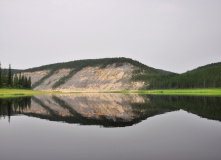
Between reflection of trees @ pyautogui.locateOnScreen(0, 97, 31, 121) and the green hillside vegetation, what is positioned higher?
Result: the green hillside vegetation

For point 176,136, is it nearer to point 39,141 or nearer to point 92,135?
point 92,135

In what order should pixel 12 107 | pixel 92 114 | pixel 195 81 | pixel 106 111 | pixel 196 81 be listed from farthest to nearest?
pixel 195 81 → pixel 196 81 → pixel 12 107 → pixel 106 111 → pixel 92 114

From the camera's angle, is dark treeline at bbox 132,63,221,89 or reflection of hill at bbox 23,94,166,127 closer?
reflection of hill at bbox 23,94,166,127

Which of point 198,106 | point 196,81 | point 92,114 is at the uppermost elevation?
point 196,81

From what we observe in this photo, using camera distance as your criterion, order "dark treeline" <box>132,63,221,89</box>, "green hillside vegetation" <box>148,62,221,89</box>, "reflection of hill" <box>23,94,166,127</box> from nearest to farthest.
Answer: "reflection of hill" <box>23,94,166,127</box>
"green hillside vegetation" <box>148,62,221,89</box>
"dark treeline" <box>132,63,221,89</box>

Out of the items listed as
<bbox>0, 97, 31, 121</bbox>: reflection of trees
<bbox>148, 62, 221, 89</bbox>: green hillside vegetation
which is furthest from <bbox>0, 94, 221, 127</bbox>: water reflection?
<bbox>148, 62, 221, 89</bbox>: green hillside vegetation

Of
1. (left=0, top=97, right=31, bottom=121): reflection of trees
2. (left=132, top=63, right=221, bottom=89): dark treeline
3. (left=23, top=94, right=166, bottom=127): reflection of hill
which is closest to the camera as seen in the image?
(left=23, top=94, right=166, bottom=127): reflection of hill

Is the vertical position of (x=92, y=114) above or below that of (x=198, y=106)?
above

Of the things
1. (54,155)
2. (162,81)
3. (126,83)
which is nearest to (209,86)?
(162,81)

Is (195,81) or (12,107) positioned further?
(195,81)

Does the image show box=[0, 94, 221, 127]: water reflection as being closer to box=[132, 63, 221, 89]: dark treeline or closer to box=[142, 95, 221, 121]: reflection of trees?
box=[142, 95, 221, 121]: reflection of trees

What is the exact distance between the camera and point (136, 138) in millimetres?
13164

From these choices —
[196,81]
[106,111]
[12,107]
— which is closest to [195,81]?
[196,81]

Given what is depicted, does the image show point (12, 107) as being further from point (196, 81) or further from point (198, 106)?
point (196, 81)
